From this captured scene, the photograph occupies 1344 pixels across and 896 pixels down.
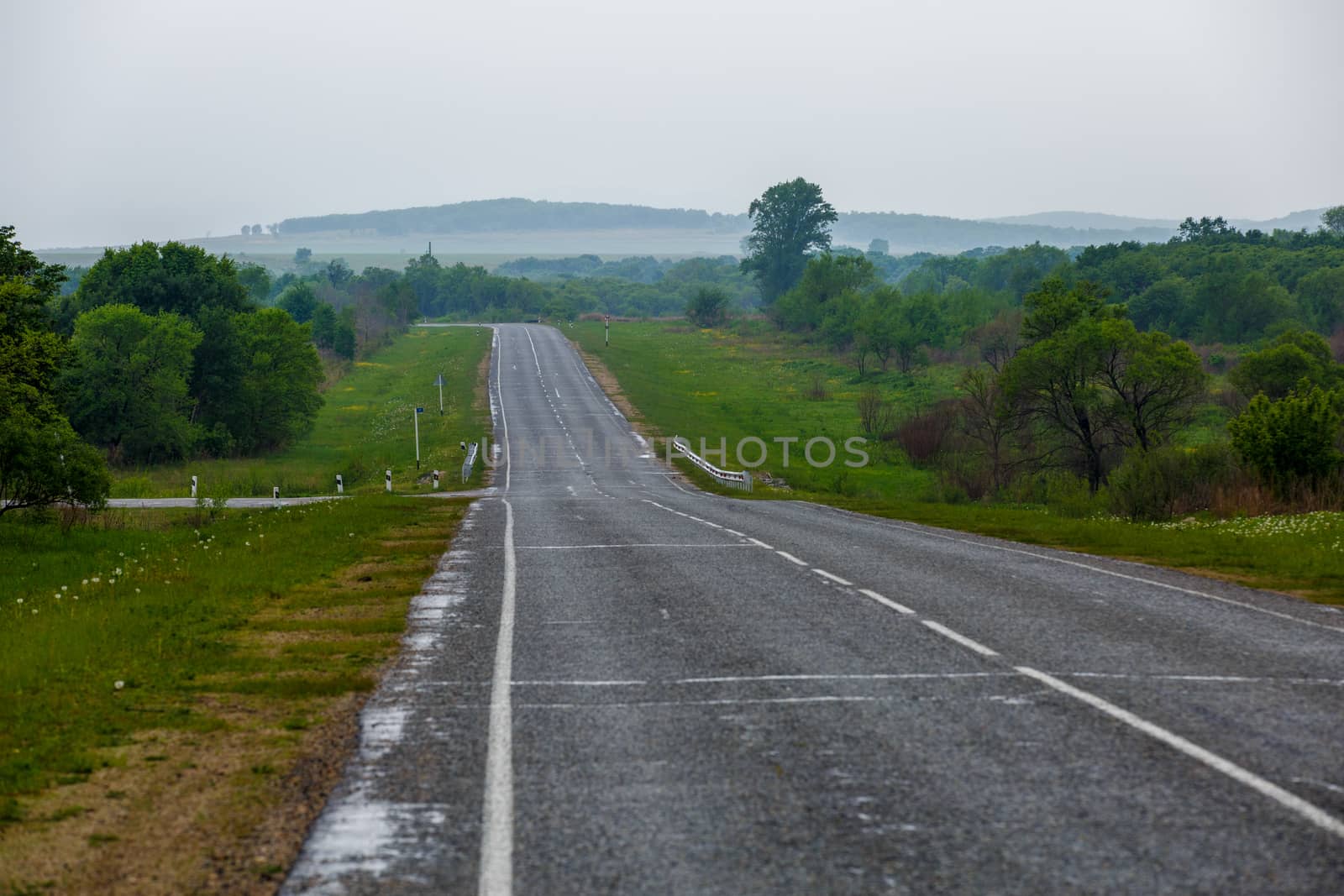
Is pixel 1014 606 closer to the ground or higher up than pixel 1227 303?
closer to the ground

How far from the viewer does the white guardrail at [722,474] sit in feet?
154

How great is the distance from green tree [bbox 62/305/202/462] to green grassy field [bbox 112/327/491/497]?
1.97m

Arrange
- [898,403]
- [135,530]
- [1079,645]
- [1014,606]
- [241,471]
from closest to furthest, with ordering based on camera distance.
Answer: [1079,645], [1014,606], [135,530], [241,471], [898,403]

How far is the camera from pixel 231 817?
643 cm

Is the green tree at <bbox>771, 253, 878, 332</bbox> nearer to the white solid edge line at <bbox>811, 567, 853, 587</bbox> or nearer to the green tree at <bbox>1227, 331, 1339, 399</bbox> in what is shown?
the green tree at <bbox>1227, 331, 1339, 399</bbox>

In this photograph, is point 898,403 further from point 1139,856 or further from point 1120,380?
point 1139,856

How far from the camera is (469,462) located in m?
53.8

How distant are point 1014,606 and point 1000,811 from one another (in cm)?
689

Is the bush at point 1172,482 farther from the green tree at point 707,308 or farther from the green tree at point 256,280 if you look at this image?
the green tree at point 256,280

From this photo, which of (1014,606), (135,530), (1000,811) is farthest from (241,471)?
(1000,811)

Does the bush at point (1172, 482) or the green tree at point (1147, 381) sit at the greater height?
the green tree at point (1147, 381)

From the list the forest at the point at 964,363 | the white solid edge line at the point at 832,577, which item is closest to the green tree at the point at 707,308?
the forest at the point at 964,363

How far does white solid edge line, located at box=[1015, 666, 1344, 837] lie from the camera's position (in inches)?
231

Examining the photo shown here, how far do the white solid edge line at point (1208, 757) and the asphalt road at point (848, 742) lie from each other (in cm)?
2
